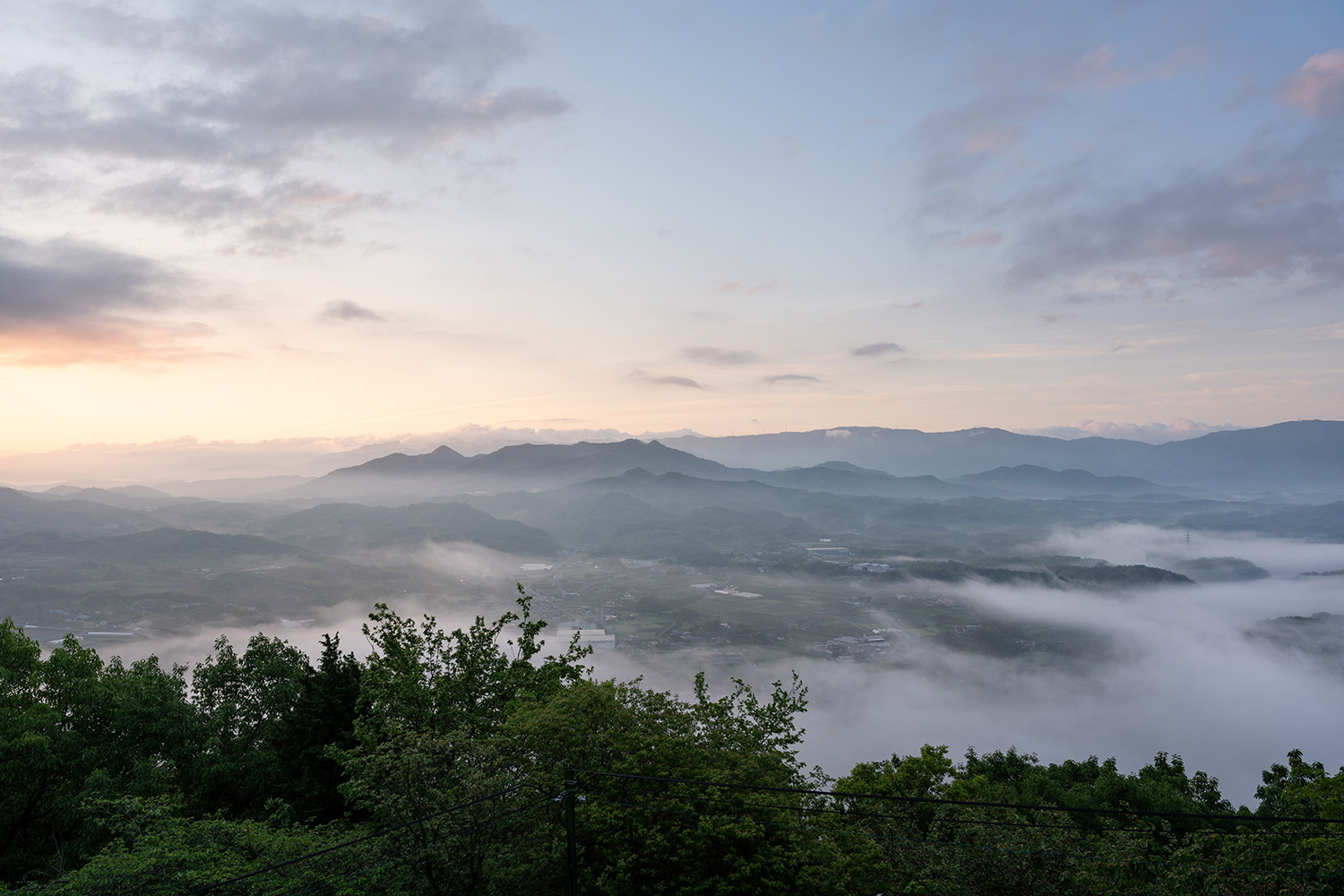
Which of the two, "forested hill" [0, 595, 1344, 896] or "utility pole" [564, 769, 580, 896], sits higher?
"utility pole" [564, 769, 580, 896]

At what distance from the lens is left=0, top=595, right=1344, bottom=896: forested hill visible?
20625 mm

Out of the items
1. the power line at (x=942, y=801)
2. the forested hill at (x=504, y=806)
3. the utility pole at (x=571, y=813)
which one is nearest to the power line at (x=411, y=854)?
the forested hill at (x=504, y=806)

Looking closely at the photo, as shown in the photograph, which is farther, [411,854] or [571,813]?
[411,854]

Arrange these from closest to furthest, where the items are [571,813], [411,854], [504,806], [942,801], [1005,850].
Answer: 1. [571,813]
2. [411,854]
3. [942,801]
4. [504,806]
5. [1005,850]

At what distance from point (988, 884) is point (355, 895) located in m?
21.7

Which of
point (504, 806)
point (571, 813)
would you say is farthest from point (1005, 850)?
point (504, 806)

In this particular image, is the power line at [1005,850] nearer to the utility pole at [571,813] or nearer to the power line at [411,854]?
the utility pole at [571,813]

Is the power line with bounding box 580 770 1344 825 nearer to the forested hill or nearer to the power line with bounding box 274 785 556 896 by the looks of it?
the forested hill

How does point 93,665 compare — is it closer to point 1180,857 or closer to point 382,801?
point 382,801

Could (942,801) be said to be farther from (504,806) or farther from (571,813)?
(504,806)

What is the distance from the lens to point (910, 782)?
121ft

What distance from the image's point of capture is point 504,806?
2167 centimetres

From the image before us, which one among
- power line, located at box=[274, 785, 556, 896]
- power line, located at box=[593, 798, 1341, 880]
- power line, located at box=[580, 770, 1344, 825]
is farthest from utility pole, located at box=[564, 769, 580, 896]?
power line, located at box=[593, 798, 1341, 880]

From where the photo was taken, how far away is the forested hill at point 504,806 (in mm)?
20625
